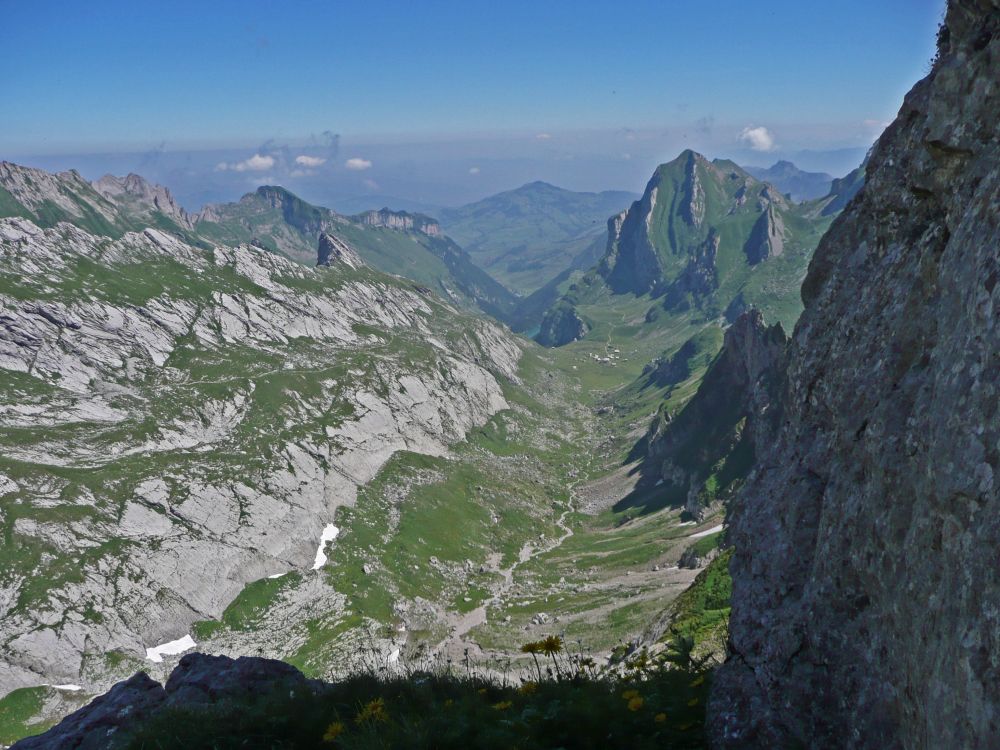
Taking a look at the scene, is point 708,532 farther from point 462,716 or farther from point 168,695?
point 462,716

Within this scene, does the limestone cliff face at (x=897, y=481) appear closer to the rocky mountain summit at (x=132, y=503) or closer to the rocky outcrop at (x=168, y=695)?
the rocky outcrop at (x=168, y=695)

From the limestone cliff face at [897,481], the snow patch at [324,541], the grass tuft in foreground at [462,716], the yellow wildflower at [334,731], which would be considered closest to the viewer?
the limestone cliff face at [897,481]

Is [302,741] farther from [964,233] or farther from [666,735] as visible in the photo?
[964,233]

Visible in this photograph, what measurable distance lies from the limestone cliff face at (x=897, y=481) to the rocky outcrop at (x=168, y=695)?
12.3 m

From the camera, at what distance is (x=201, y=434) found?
178 m

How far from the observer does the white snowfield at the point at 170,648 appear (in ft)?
395

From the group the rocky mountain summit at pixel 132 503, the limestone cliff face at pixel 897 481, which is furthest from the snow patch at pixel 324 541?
the limestone cliff face at pixel 897 481

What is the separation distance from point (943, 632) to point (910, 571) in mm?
1395

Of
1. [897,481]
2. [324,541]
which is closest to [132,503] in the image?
[324,541]

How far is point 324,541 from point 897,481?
560 ft

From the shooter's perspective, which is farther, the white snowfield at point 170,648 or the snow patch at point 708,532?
the snow patch at point 708,532

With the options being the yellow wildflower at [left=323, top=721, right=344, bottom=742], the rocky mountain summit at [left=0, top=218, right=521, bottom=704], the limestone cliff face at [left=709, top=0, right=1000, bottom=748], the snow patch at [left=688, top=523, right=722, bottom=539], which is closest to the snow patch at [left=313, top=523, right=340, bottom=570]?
the rocky mountain summit at [left=0, top=218, right=521, bottom=704]

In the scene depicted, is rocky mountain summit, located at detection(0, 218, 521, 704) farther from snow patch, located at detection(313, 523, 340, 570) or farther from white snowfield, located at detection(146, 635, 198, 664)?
snow patch, located at detection(313, 523, 340, 570)

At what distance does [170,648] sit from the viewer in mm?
123625
